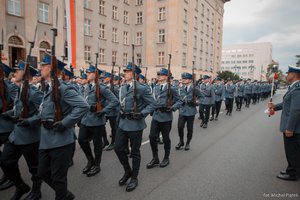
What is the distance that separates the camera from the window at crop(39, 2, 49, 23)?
20.6 meters

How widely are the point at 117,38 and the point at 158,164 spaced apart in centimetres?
2828

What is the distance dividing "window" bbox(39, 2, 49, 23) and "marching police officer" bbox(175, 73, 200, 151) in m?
18.3

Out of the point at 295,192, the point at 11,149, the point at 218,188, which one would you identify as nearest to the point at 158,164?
the point at 218,188

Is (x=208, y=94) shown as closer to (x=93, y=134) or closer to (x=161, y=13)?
(x=93, y=134)

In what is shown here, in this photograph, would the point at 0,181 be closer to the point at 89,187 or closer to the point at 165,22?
the point at 89,187

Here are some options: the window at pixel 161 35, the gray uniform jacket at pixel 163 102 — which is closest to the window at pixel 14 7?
the gray uniform jacket at pixel 163 102

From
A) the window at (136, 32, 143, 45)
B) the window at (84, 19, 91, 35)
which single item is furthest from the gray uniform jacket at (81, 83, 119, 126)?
the window at (136, 32, 143, 45)

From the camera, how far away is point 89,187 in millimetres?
4023

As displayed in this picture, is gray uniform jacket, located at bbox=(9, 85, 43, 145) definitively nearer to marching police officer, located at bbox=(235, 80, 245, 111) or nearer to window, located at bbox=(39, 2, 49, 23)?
marching police officer, located at bbox=(235, 80, 245, 111)

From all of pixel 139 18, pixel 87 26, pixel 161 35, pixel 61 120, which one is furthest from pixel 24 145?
pixel 139 18

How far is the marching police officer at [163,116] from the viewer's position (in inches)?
199

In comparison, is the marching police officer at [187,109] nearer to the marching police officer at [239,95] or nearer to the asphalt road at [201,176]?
the asphalt road at [201,176]

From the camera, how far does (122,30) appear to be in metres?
32.2

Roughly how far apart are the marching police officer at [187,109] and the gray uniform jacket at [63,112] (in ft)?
12.5
